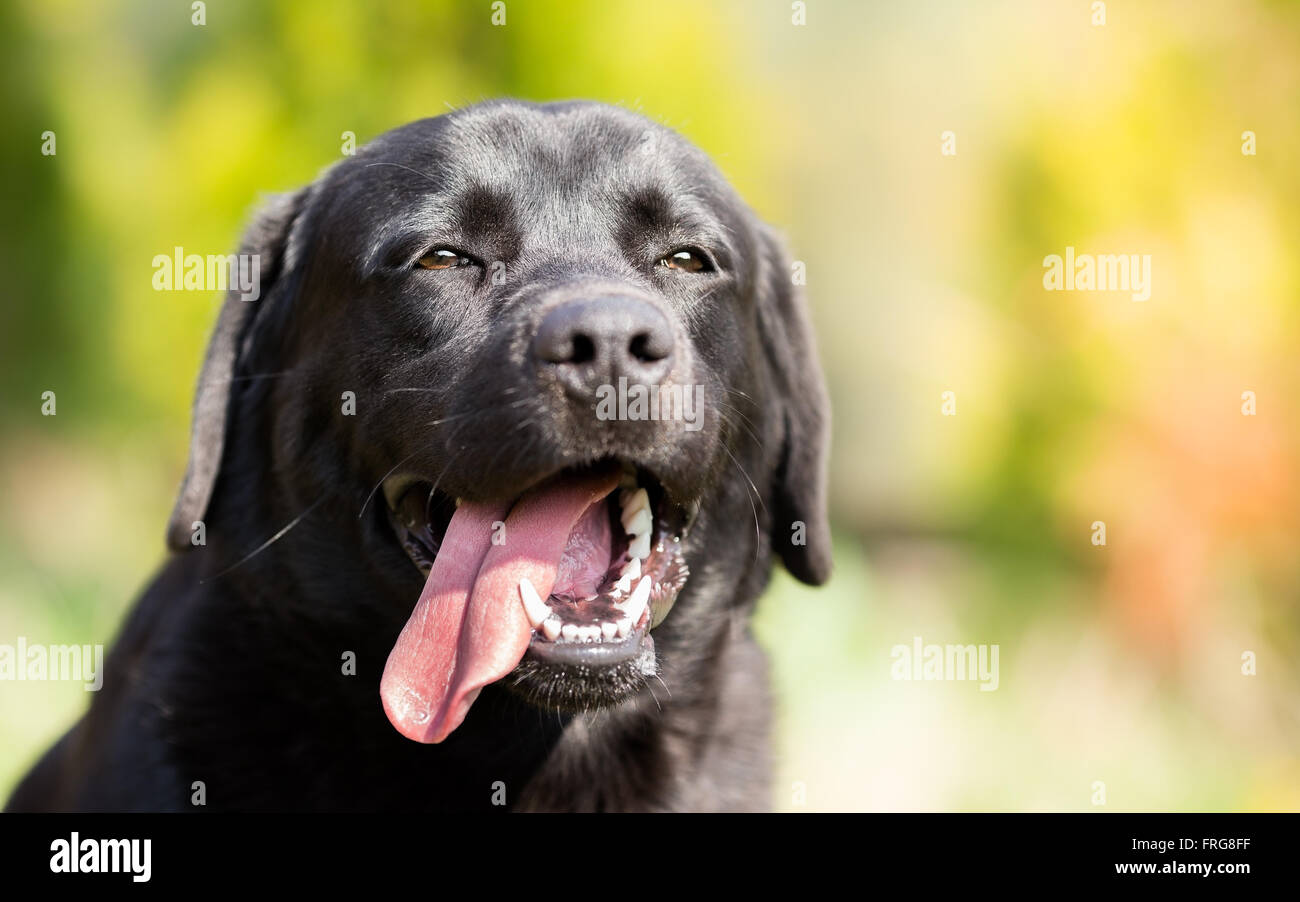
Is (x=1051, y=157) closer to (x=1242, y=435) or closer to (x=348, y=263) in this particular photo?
(x=1242, y=435)

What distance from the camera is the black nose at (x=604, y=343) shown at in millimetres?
2641

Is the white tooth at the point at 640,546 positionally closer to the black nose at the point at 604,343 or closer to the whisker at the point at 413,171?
the black nose at the point at 604,343

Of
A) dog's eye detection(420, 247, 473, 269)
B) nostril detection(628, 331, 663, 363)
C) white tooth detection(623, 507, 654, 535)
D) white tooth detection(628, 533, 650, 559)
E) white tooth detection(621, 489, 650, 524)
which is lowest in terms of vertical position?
white tooth detection(628, 533, 650, 559)

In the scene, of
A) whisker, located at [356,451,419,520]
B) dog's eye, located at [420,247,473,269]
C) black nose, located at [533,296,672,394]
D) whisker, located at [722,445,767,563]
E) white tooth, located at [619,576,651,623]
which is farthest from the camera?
whisker, located at [722,445,767,563]

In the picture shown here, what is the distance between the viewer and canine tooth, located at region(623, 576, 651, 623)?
9.35 ft

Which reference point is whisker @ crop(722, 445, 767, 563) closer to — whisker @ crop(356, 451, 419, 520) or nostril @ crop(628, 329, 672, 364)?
nostril @ crop(628, 329, 672, 364)

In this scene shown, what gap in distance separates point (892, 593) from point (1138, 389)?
5.55 feet

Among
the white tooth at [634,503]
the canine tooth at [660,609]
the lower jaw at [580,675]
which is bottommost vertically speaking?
the lower jaw at [580,675]

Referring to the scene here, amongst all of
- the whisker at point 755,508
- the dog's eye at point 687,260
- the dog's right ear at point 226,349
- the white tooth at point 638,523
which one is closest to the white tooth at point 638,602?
the white tooth at point 638,523

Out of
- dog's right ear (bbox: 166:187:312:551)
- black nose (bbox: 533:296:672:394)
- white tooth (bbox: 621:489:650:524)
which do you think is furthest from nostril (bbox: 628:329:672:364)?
dog's right ear (bbox: 166:187:312:551)

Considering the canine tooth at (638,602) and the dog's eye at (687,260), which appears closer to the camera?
the canine tooth at (638,602)

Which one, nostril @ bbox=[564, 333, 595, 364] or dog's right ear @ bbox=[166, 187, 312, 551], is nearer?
nostril @ bbox=[564, 333, 595, 364]

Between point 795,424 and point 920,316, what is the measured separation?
3841 mm

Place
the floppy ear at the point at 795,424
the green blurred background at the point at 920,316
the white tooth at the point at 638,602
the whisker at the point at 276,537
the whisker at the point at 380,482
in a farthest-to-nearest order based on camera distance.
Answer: the green blurred background at the point at 920,316 → the floppy ear at the point at 795,424 → the whisker at the point at 276,537 → the whisker at the point at 380,482 → the white tooth at the point at 638,602
